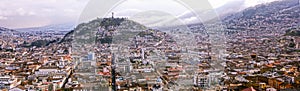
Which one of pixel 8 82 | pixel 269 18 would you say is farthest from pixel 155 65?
pixel 269 18

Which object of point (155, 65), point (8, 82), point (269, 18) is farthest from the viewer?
point (269, 18)

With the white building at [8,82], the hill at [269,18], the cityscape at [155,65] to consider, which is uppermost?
the hill at [269,18]

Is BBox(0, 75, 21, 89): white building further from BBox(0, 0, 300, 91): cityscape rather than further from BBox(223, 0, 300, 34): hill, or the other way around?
BBox(223, 0, 300, 34): hill

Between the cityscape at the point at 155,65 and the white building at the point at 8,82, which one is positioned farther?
the white building at the point at 8,82

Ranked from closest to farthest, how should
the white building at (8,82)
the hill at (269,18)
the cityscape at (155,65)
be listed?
the cityscape at (155,65) → the white building at (8,82) → the hill at (269,18)

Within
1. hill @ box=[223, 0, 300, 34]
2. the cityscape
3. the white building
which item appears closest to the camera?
the cityscape

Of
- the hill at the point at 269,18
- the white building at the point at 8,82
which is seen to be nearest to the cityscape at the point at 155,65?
the white building at the point at 8,82

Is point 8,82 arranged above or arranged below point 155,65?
below

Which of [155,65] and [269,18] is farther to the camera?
[269,18]

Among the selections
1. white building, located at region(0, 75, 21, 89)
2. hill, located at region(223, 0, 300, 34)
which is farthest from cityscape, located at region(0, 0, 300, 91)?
hill, located at region(223, 0, 300, 34)

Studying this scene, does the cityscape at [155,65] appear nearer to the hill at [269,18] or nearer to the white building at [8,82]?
the white building at [8,82]

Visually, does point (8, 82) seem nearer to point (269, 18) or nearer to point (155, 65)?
point (155, 65)

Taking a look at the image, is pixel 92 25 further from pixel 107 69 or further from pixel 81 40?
pixel 107 69
